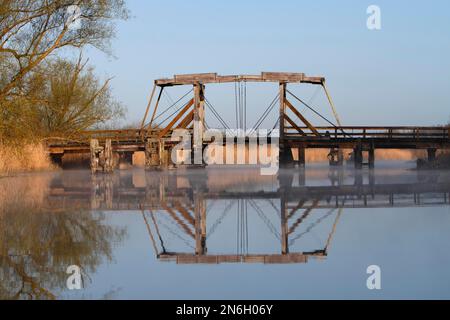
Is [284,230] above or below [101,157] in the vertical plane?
below

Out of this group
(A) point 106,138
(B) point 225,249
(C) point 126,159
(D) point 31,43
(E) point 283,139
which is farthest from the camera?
(C) point 126,159

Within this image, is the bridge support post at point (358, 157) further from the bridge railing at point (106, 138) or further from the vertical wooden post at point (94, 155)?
the vertical wooden post at point (94, 155)

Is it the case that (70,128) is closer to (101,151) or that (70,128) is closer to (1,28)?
(101,151)

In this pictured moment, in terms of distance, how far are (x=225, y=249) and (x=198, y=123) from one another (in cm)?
2360

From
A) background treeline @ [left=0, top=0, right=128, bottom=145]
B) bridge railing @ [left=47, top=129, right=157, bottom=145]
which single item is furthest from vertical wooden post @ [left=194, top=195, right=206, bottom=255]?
bridge railing @ [left=47, top=129, right=157, bottom=145]

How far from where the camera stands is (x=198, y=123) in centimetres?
2995

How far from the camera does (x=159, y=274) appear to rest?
208 inches

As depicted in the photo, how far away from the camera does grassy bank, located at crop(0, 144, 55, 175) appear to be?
22.3 metres

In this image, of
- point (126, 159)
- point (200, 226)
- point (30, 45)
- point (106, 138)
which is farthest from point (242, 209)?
point (126, 159)

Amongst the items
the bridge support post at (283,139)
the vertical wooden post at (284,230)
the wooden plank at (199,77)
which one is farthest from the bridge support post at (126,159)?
the vertical wooden post at (284,230)

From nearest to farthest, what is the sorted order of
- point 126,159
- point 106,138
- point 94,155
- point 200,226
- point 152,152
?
point 200,226
point 94,155
point 152,152
point 106,138
point 126,159

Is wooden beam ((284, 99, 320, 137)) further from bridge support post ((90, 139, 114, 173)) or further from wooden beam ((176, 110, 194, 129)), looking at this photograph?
bridge support post ((90, 139, 114, 173))

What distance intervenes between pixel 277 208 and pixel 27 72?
12.7 meters

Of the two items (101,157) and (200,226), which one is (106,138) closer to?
(101,157)
